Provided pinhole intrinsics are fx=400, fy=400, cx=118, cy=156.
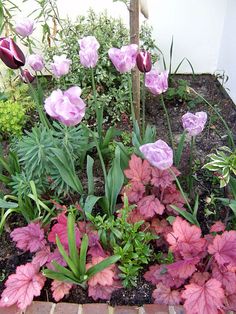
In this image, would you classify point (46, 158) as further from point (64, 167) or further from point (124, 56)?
point (124, 56)

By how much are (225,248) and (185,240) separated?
0.14 m

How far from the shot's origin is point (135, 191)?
1556mm

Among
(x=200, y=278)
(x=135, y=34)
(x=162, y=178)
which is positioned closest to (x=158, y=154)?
(x=162, y=178)

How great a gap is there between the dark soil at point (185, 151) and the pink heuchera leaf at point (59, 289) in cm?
10

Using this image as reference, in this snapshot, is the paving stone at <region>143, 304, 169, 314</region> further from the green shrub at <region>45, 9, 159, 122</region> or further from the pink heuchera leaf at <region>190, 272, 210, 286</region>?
the green shrub at <region>45, 9, 159, 122</region>

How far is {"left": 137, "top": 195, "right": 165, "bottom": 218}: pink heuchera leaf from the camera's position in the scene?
4.94ft

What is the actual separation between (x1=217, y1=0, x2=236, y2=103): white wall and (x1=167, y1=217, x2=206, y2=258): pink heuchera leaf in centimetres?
123

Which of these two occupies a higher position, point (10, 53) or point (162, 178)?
point (10, 53)

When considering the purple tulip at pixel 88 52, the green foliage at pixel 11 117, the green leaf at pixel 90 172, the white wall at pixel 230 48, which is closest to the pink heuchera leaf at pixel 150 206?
the green leaf at pixel 90 172

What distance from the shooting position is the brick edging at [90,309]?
4.53ft

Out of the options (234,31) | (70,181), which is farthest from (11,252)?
(234,31)

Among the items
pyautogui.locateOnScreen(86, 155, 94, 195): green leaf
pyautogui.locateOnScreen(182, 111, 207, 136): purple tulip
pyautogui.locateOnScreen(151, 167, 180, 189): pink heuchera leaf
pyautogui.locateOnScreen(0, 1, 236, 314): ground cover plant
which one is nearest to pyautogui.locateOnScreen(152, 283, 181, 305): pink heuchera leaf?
pyautogui.locateOnScreen(0, 1, 236, 314): ground cover plant

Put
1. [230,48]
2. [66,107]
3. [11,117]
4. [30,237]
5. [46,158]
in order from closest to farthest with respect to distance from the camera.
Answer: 1. [66,107]
2. [30,237]
3. [46,158]
4. [11,117]
5. [230,48]

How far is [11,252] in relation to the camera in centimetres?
168
